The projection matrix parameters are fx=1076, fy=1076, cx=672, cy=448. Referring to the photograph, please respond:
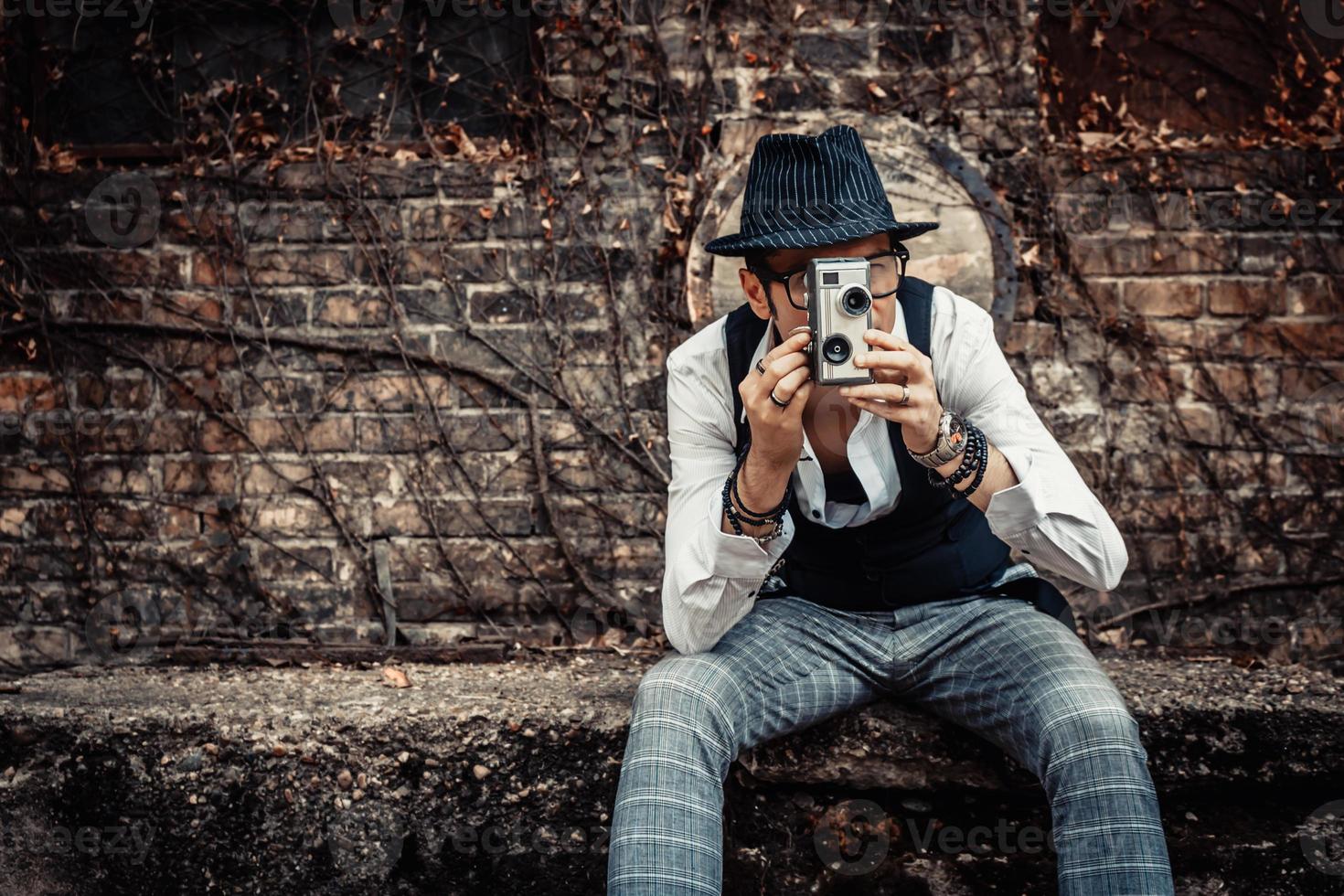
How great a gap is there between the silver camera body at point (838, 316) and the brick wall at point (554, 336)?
1.20m

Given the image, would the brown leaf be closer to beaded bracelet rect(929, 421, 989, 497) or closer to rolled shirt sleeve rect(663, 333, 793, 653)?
rolled shirt sleeve rect(663, 333, 793, 653)

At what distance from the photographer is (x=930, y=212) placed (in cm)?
281

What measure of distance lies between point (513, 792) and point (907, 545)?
3.25 feet

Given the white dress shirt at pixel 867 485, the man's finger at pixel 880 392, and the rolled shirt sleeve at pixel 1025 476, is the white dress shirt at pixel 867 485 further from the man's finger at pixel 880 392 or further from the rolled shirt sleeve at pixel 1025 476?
the man's finger at pixel 880 392

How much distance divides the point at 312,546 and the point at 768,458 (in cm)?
173

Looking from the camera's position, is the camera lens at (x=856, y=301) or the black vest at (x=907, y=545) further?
the black vest at (x=907, y=545)

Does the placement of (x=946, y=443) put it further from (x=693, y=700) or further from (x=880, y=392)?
(x=693, y=700)

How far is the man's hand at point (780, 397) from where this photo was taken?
66.3 inches

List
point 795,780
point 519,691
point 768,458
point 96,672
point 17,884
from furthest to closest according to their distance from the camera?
1. point 96,672
2. point 519,691
3. point 17,884
4. point 795,780
5. point 768,458

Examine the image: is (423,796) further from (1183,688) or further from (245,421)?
(1183,688)

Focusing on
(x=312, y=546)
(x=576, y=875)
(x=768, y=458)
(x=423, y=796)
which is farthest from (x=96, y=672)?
(x=768, y=458)

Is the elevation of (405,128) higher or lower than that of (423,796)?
higher

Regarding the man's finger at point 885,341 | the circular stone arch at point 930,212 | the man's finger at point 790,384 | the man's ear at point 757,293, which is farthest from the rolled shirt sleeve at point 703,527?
the circular stone arch at point 930,212

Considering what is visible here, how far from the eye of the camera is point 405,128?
3.00 metres
